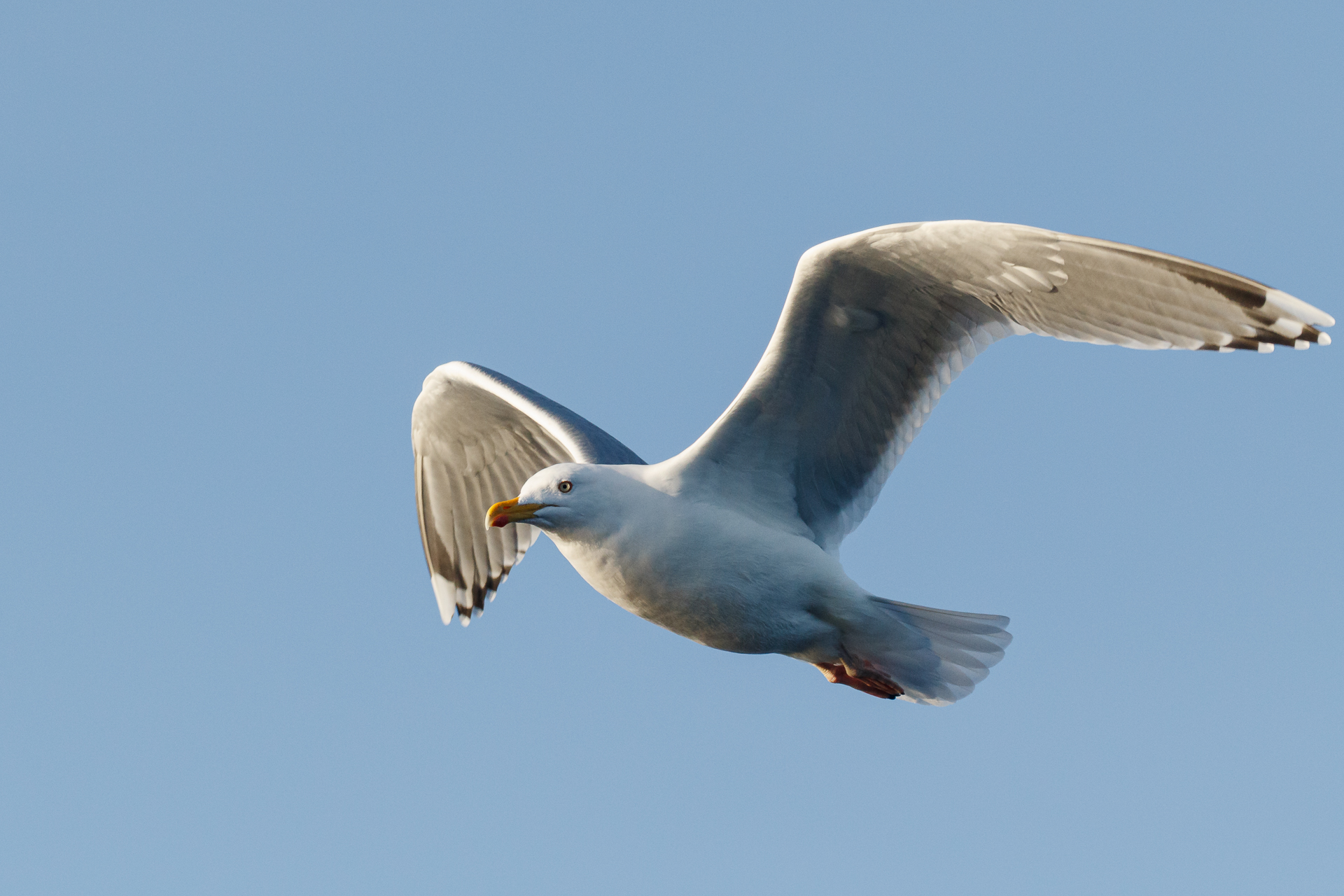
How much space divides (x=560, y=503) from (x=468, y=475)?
274 cm

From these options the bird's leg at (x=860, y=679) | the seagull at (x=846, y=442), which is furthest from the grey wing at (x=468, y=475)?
the bird's leg at (x=860, y=679)

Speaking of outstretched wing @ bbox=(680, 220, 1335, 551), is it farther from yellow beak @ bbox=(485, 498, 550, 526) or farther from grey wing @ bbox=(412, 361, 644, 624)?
grey wing @ bbox=(412, 361, 644, 624)

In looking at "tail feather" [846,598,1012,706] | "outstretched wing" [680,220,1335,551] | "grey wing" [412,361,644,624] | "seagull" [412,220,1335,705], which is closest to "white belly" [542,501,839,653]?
"seagull" [412,220,1335,705]

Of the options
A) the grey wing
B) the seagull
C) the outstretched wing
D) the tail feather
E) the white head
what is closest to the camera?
the outstretched wing

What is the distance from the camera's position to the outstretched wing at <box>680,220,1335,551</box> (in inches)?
250

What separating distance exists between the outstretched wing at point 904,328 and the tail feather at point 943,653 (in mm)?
624

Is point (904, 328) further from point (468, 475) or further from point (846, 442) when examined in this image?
point (468, 475)

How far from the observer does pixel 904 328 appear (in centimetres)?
705

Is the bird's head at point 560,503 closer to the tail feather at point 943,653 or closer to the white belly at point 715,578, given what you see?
the white belly at point 715,578

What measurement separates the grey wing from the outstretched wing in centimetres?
211

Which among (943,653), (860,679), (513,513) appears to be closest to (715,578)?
(513,513)

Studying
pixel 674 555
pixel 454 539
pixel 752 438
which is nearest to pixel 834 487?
pixel 752 438

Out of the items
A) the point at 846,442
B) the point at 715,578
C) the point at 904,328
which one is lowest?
the point at 715,578

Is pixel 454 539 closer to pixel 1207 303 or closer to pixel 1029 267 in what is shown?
pixel 1029 267
